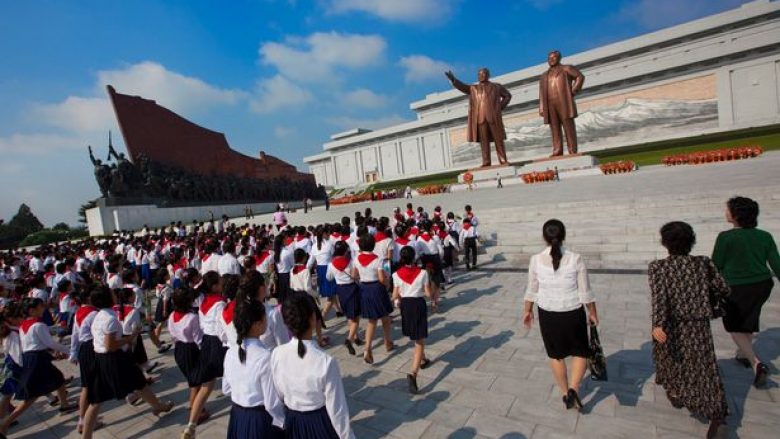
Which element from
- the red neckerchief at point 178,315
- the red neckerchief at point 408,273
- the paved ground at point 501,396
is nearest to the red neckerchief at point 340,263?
the red neckerchief at point 408,273

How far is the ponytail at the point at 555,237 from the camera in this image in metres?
2.91

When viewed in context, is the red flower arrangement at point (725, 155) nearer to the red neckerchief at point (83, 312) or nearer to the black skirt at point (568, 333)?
the black skirt at point (568, 333)

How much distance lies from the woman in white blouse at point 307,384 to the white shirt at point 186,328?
1.95m

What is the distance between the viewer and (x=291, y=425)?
2082mm

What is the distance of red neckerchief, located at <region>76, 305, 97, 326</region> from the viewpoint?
3.75 metres

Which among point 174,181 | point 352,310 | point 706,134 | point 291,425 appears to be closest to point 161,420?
point 352,310

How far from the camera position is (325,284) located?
651cm

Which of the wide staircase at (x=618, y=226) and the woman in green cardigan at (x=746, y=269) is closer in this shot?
the woman in green cardigan at (x=746, y=269)

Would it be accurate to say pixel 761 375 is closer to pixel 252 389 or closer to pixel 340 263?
pixel 252 389

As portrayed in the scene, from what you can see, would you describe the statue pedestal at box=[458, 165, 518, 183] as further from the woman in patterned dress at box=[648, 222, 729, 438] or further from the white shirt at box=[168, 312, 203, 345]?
the white shirt at box=[168, 312, 203, 345]

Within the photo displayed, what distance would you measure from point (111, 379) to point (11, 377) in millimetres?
1305

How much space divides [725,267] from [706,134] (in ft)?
126

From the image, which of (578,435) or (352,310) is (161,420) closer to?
(352,310)

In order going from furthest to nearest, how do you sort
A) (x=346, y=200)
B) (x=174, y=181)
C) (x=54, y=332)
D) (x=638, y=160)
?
(x=346, y=200) < (x=638, y=160) < (x=174, y=181) < (x=54, y=332)
